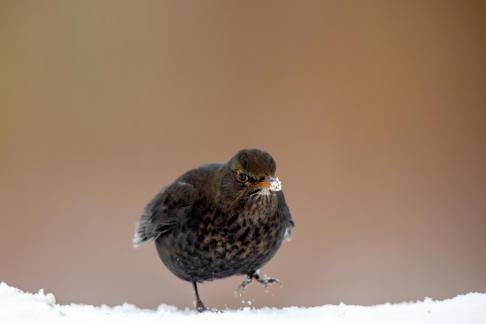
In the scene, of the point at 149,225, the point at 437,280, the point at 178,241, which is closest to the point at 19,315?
the point at 178,241

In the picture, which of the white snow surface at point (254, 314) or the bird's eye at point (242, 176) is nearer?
the white snow surface at point (254, 314)

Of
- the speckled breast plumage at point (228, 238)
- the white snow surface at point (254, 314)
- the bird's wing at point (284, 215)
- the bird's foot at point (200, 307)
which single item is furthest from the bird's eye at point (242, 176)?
the bird's foot at point (200, 307)

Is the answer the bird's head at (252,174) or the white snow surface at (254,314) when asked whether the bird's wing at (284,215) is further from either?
the white snow surface at (254,314)

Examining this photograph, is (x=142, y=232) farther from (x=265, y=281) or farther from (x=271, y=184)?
(x=271, y=184)

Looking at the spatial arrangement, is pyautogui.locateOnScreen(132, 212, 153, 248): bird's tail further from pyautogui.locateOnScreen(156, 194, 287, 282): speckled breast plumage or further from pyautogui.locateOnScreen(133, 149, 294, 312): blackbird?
pyautogui.locateOnScreen(156, 194, 287, 282): speckled breast plumage

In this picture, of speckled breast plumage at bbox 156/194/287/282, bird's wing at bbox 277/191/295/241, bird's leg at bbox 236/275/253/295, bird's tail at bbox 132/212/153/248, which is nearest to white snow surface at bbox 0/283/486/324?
speckled breast plumage at bbox 156/194/287/282

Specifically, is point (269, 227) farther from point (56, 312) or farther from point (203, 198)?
point (56, 312)

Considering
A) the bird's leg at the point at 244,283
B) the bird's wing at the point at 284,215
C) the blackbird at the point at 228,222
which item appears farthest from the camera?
the bird's leg at the point at 244,283
